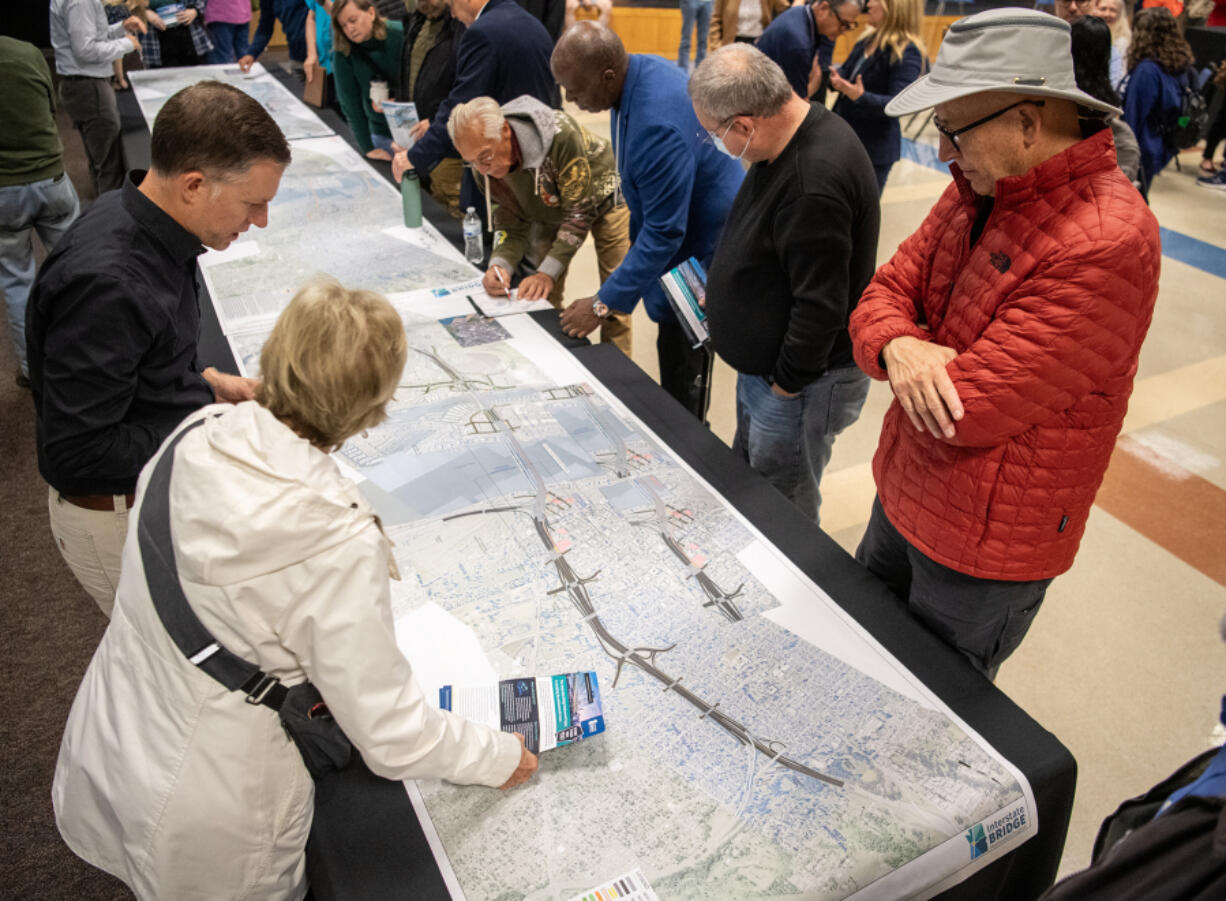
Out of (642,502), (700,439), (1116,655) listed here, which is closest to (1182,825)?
(642,502)

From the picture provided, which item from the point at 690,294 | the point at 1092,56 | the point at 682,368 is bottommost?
the point at 682,368

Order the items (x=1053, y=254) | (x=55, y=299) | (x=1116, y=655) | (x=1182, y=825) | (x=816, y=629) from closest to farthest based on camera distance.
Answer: (x=1182, y=825) → (x=1053, y=254) → (x=55, y=299) → (x=816, y=629) → (x=1116, y=655)

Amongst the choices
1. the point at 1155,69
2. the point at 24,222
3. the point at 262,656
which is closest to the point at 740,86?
the point at 262,656

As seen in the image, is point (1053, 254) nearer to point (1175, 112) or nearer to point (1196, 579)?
point (1196, 579)

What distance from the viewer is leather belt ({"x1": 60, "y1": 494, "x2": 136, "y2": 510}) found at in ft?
4.99

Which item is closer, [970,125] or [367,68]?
[970,125]

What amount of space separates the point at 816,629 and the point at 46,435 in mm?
1339

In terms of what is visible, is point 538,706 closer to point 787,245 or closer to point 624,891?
point 624,891

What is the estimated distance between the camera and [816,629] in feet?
4.66

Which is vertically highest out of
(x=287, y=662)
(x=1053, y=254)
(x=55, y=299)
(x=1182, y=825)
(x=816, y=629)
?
(x=1053, y=254)

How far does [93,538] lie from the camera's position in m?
1.57

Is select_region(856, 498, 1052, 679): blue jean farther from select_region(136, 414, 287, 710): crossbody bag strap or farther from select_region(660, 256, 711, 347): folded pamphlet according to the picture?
select_region(136, 414, 287, 710): crossbody bag strap

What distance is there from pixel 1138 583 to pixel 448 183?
2.99 meters

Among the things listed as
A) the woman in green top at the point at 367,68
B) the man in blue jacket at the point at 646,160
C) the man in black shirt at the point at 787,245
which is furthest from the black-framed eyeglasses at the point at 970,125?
the woman in green top at the point at 367,68
